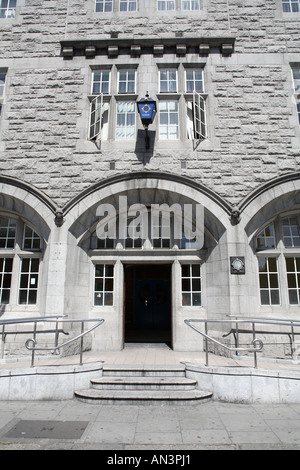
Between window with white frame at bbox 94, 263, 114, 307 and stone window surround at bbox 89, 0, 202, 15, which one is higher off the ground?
stone window surround at bbox 89, 0, 202, 15

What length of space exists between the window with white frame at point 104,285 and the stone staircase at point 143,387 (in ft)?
7.59

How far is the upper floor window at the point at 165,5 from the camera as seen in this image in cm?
Answer: 877

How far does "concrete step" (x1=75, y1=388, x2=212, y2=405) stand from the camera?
484cm

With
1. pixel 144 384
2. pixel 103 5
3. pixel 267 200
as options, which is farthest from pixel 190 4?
pixel 144 384

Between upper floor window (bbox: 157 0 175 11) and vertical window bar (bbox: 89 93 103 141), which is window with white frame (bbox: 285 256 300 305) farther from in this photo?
upper floor window (bbox: 157 0 175 11)

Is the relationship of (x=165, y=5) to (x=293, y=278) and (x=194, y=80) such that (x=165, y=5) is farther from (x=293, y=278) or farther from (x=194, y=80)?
(x=293, y=278)

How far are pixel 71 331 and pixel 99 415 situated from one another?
2845 mm

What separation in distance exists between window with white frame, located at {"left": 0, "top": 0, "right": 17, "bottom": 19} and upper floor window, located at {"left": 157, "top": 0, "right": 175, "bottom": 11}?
4532mm

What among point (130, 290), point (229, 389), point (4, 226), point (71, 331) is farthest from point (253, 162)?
point (130, 290)

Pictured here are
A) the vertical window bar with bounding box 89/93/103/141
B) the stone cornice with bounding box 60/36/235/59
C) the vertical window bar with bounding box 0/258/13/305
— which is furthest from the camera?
the stone cornice with bounding box 60/36/235/59

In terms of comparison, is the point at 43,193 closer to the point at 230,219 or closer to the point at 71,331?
the point at 71,331

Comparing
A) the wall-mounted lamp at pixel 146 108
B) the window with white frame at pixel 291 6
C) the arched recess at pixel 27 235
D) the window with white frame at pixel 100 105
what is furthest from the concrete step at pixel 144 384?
the window with white frame at pixel 291 6

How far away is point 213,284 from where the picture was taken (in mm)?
7434

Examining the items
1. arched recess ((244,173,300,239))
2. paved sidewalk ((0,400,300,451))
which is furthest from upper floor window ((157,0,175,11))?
paved sidewalk ((0,400,300,451))
